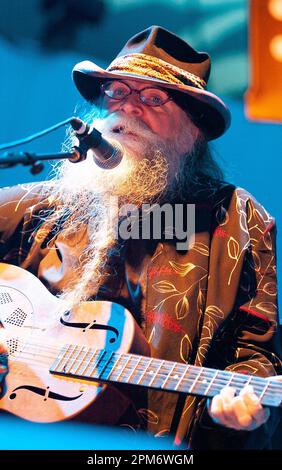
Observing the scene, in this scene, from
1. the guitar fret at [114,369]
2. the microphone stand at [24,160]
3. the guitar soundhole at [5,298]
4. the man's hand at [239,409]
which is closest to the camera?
the microphone stand at [24,160]

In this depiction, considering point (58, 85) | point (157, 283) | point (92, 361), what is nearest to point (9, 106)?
point (58, 85)

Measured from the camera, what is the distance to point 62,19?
3074mm

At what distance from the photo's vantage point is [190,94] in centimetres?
234

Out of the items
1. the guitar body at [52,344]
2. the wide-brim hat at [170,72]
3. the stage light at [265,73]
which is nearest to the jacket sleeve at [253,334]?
the guitar body at [52,344]

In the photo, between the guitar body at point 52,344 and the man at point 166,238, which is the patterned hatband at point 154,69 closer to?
the man at point 166,238

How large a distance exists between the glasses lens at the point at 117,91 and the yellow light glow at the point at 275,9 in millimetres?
1119

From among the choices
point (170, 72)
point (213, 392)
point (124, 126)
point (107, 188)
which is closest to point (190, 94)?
point (170, 72)

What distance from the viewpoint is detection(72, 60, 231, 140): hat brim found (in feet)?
7.61

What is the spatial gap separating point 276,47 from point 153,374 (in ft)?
3.14

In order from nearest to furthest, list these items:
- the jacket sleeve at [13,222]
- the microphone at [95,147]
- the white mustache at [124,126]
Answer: the microphone at [95,147] → the white mustache at [124,126] → the jacket sleeve at [13,222]

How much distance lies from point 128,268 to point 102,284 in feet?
0.31

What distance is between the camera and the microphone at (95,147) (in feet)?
5.33

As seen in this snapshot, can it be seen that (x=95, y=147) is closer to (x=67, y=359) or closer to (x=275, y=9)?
(x=275, y=9)

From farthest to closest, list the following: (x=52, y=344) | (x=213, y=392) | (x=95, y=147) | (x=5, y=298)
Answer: (x=5, y=298) < (x=52, y=344) < (x=213, y=392) < (x=95, y=147)
